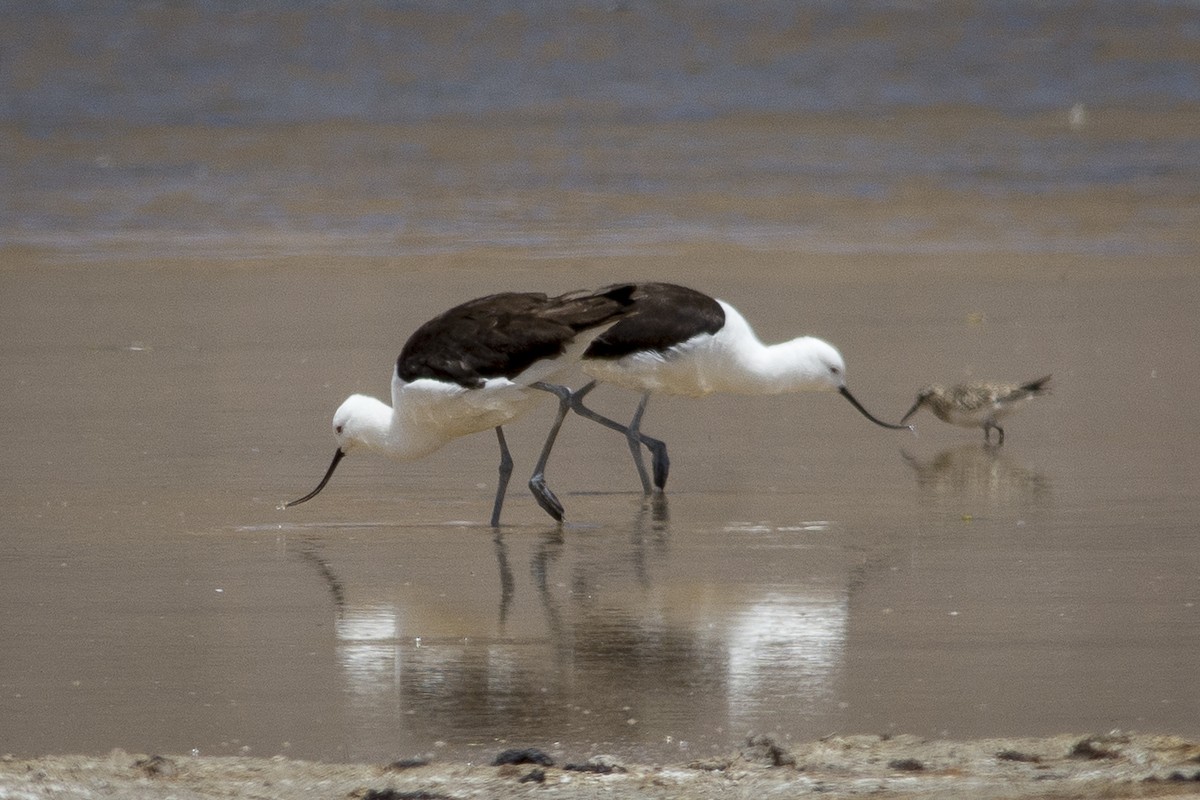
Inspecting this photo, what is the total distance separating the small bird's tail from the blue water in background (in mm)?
5465

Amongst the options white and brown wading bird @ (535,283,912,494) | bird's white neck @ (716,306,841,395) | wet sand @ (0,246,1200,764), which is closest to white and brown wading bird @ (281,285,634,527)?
wet sand @ (0,246,1200,764)

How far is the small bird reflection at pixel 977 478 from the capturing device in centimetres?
731

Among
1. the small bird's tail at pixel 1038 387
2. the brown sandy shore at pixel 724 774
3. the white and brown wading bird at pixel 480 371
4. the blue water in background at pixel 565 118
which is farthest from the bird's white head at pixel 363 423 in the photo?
the blue water in background at pixel 565 118

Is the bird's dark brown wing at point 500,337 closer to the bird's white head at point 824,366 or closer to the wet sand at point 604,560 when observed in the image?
the wet sand at point 604,560

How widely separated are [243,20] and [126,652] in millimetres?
30143

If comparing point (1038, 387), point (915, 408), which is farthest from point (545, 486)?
point (1038, 387)

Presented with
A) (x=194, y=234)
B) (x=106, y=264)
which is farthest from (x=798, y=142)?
(x=106, y=264)

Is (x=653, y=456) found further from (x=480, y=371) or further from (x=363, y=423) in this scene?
(x=363, y=423)

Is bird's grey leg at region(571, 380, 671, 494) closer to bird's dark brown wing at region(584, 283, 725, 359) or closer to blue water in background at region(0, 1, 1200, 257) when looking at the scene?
bird's dark brown wing at region(584, 283, 725, 359)

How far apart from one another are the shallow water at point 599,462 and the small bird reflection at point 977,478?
0.03 m

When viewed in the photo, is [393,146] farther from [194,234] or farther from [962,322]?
[962,322]

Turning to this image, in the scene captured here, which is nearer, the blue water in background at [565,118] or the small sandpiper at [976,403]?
the small sandpiper at [976,403]

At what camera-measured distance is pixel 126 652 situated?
5.25 metres

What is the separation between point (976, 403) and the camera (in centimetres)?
856
